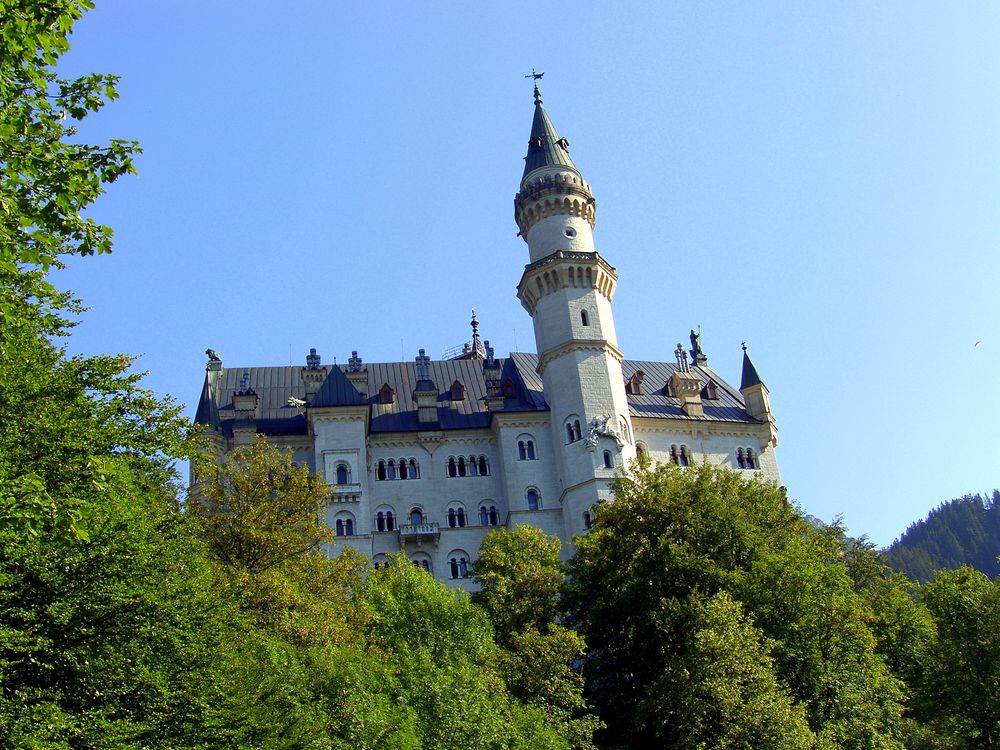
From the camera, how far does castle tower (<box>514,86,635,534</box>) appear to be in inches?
2564

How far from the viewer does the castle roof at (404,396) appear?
69.0m

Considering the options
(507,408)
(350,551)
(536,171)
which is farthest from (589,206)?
(350,551)

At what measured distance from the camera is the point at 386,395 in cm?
7275

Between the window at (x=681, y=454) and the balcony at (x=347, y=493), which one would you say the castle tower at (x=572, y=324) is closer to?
the window at (x=681, y=454)

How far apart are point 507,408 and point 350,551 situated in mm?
26731

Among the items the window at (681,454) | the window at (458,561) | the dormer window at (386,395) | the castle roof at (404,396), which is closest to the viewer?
the window at (458,561)

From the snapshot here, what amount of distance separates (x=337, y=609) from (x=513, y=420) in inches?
1276

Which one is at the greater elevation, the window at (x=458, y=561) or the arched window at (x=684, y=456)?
the arched window at (x=684, y=456)

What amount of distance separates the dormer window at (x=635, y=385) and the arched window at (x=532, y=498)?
12.1 metres

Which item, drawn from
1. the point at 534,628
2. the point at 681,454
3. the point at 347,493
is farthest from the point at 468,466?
the point at 534,628

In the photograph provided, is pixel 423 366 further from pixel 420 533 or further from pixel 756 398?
pixel 756 398

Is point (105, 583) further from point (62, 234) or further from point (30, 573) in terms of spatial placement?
point (62, 234)

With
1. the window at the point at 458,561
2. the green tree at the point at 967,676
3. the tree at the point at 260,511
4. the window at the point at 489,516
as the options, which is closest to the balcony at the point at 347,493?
the window at the point at 458,561

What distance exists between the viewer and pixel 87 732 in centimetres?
2023
